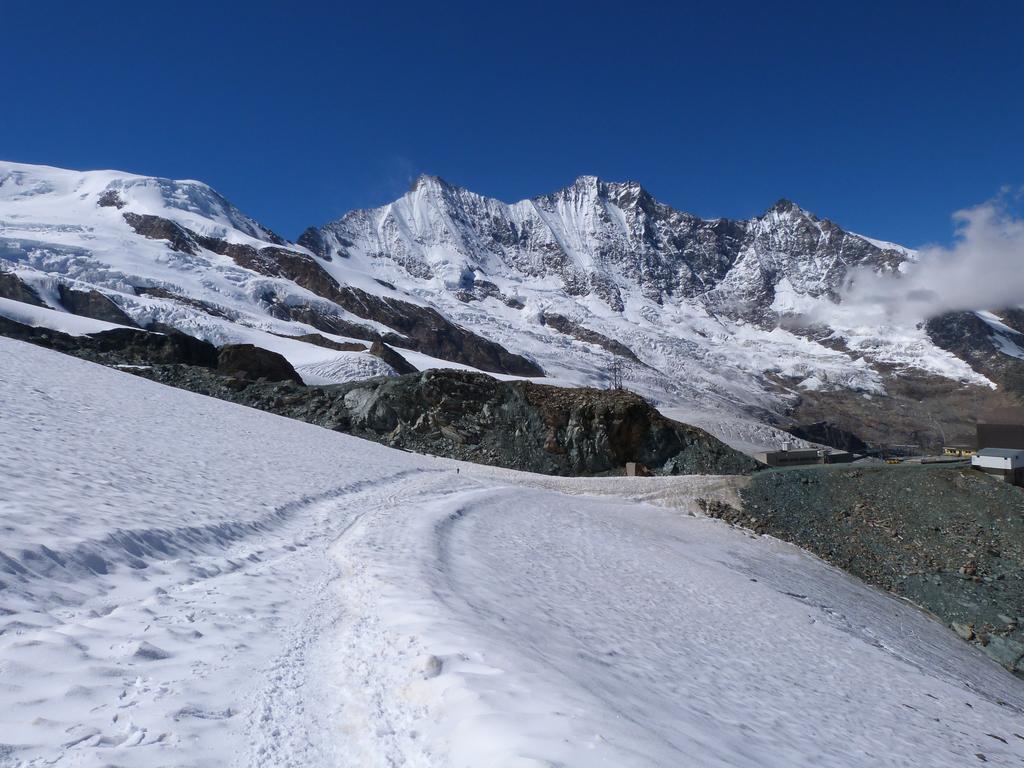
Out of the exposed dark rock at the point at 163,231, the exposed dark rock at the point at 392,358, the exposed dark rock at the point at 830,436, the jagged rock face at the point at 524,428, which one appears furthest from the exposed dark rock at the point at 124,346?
the exposed dark rock at the point at 830,436

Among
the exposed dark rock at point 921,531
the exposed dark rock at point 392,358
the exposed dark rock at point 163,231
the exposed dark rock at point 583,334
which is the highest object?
the exposed dark rock at point 583,334

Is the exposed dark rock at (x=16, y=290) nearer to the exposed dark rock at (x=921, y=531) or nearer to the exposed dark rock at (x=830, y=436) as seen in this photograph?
the exposed dark rock at (x=921, y=531)

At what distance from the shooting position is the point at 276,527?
29.7ft

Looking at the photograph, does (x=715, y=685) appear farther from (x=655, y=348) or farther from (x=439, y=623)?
(x=655, y=348)

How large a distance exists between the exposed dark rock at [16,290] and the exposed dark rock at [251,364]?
28.2 metres

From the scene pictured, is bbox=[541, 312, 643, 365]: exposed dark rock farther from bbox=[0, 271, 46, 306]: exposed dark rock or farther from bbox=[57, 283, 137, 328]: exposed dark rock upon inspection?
bbox=[0, 271, 46, 306]: exposed dark rock

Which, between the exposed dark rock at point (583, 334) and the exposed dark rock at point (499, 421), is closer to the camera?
the exposed dark rock at point (499, 421)

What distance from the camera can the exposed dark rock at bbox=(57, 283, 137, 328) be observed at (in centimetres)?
5769

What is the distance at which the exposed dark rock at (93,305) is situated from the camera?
2271 inches

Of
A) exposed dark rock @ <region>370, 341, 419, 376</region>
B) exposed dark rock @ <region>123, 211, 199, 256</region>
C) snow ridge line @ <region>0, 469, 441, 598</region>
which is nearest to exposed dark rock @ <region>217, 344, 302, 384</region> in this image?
exposed dark rock @ <region>370, 341, 419, 376</region>

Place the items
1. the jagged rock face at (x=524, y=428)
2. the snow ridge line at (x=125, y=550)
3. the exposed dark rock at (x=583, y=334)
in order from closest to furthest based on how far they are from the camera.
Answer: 1. the snow ridge line at (x=125, y=550)
2. the jagged rock face at (x=524, y=428)
3. the exposed dark rock at (x=583, y=334)

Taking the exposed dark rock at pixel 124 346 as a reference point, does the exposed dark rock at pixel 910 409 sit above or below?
above

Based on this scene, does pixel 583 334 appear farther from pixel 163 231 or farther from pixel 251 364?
pixel 251 364

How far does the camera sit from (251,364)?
40.4 meters
